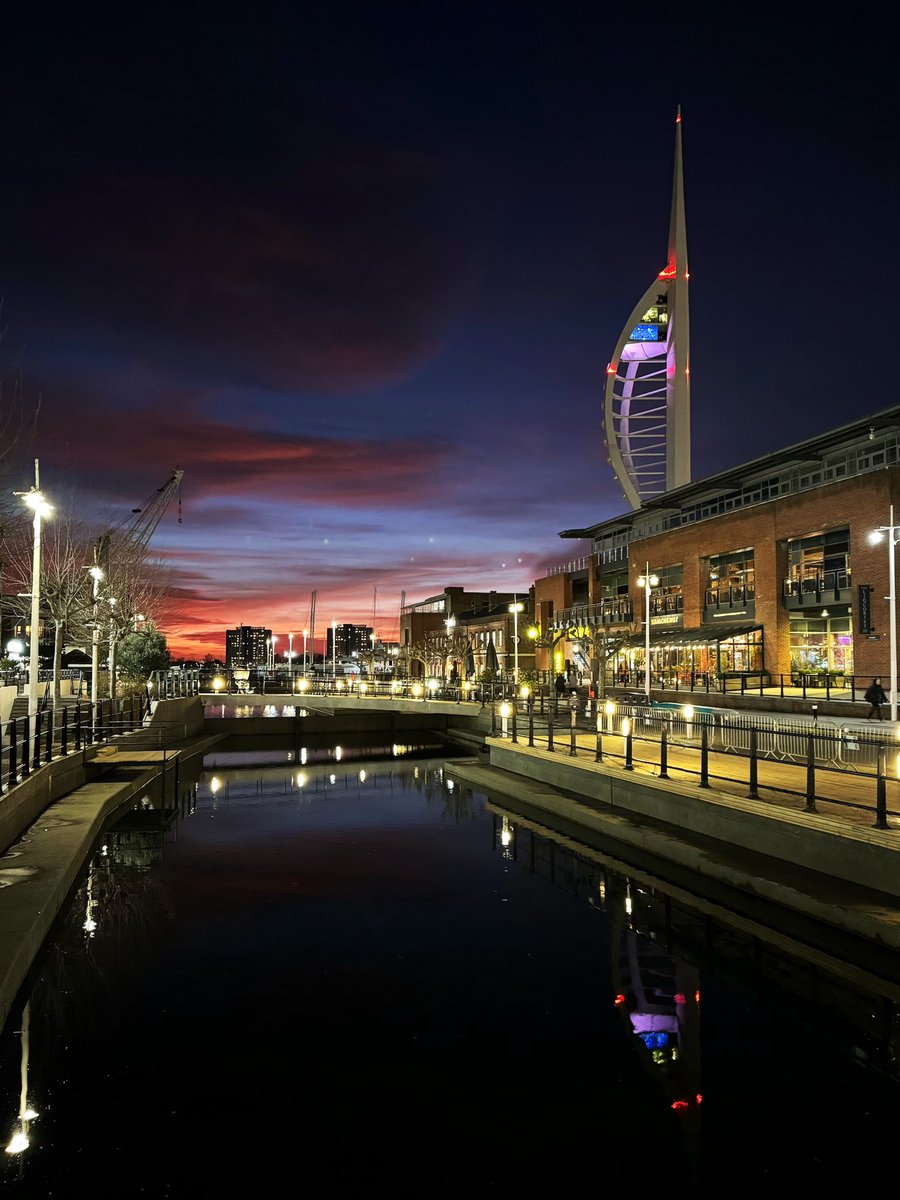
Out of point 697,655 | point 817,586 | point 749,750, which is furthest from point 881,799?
point 697,655

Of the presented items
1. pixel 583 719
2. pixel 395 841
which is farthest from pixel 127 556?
pixel 395 841

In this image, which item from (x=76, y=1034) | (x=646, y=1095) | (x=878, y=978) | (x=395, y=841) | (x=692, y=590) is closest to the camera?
(x=646, y=1095)

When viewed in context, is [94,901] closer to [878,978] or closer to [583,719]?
[878,978]

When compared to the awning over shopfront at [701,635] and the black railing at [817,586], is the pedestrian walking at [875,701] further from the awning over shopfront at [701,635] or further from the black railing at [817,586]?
the awning over shopfront at [701,635]

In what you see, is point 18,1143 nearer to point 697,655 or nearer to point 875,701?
point 875,701

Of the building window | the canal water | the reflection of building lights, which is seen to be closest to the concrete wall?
the canal water

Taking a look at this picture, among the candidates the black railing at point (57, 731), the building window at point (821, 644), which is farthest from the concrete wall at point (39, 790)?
the building window at point (821, 644)

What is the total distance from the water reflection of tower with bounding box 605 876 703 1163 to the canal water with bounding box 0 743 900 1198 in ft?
0.13

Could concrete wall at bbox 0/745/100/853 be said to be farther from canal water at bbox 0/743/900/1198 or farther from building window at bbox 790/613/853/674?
building window at bbox 790/613/853/674

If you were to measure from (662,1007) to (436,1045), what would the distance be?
3.13 m

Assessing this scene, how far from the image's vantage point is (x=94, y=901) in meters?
15.5

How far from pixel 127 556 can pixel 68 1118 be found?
198 feet

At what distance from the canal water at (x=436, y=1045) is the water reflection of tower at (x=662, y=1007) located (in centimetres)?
4

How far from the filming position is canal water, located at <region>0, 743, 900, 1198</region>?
7184 millimetres
